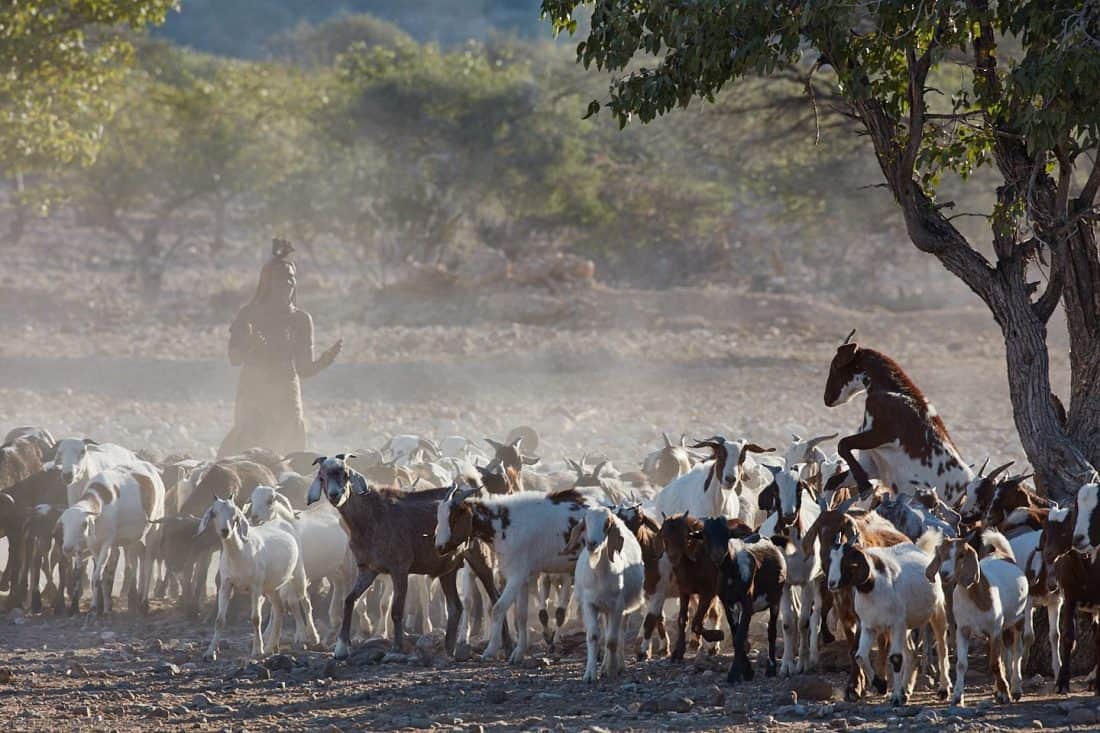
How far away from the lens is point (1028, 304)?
33.4ft

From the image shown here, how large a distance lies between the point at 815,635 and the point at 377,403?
1367 cm

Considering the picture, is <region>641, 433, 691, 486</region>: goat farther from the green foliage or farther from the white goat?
the green foliage

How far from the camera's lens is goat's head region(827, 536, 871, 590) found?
26.9ft

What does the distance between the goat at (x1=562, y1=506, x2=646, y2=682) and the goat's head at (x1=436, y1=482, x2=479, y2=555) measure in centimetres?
88

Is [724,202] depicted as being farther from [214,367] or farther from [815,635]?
[815,635]

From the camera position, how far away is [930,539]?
9.39 metres

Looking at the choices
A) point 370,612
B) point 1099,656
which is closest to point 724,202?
point 370,612

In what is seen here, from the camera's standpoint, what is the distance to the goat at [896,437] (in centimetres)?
1051

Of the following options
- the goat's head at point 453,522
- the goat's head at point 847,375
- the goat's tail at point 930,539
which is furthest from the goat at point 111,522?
the goat's tail at point 930,539

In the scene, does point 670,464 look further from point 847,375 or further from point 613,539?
point 613,539

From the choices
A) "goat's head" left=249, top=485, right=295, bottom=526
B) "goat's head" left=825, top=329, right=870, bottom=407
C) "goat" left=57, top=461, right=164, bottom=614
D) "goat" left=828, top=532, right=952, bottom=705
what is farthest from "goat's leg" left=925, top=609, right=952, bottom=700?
"goat" left=57, top=461, right=164, bottom=614

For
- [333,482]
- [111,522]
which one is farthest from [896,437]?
[111,522]

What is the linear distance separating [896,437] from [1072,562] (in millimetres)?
2082

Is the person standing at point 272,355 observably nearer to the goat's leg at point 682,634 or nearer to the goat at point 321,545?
the goat at point 321,545
